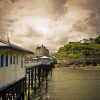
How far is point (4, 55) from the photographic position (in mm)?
24609

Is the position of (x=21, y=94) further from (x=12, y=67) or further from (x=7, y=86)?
(x=7, y=86)

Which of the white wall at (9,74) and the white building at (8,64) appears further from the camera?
the white wall at (9,74)

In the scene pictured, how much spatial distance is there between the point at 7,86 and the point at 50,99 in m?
26.7

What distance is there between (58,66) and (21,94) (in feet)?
524

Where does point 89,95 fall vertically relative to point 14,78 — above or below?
below

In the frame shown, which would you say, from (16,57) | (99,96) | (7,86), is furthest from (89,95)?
(7,86)

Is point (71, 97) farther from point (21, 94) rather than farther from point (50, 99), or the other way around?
point (21, 94)

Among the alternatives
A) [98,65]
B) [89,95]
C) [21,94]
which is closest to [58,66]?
[98,65]

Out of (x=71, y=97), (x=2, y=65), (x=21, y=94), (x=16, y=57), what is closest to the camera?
(x=2, y=65)

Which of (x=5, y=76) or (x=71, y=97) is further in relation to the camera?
(x=71, y=97)

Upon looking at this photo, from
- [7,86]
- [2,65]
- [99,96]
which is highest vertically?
[2,65]

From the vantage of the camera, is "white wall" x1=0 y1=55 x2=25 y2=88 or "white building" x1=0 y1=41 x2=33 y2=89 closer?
"white building" x1=0 y1=41 x2=33 y2=89

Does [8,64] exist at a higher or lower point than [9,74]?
higher

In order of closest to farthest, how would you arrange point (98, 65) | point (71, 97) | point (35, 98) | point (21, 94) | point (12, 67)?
point (12, 67), point (21, 94), point (35, 98), point (71, 97), point (98, 65)
